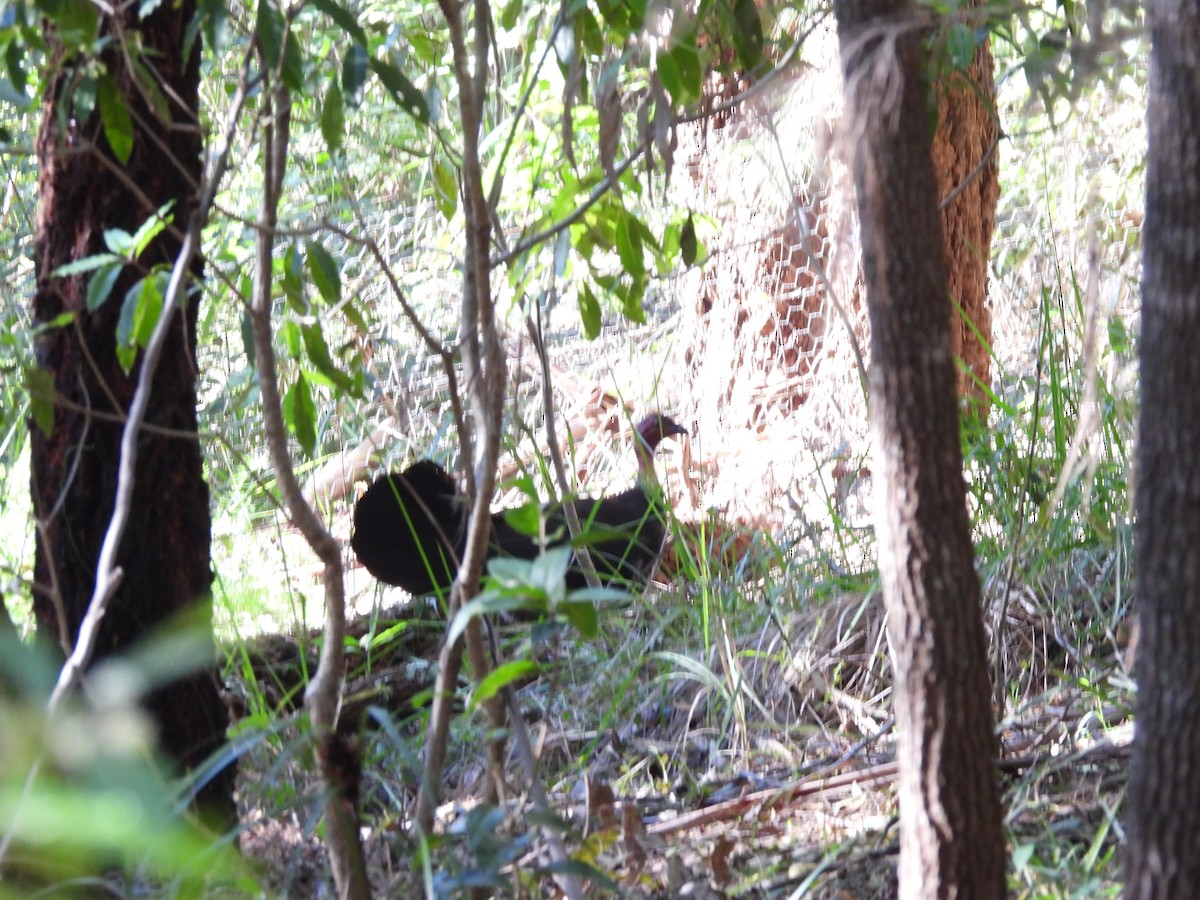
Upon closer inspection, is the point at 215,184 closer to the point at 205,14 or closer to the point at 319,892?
the point at 205,14

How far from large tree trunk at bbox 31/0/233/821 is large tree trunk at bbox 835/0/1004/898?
1.21m

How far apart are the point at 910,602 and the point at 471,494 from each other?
80cm

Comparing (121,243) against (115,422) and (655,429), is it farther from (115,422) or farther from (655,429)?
(655,429)

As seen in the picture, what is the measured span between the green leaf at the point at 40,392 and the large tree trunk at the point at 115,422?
0.15 m

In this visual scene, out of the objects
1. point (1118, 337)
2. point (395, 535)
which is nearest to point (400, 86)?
point (1118, 337)

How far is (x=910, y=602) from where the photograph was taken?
1.28m

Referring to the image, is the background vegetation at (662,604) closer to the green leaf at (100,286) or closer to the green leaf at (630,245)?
the green leaf at (630,245)

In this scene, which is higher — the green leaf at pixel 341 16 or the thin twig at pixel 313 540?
the green leaf at pixel 341 16

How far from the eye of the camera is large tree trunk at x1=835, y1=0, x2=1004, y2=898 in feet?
4.14

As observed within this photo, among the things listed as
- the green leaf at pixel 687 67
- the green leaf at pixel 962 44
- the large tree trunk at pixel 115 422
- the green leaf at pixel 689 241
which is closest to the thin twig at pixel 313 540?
the large tree trunk at pixel 115 422

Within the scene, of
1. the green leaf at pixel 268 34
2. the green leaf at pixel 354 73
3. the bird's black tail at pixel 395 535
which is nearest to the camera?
the green leaf at pixel 268 34

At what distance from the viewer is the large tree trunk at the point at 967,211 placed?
4.32 m

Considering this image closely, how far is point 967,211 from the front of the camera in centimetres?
439

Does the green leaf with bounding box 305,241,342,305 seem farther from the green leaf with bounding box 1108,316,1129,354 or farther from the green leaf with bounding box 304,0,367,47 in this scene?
the green leaf with bounding box 1108,316,1129,354
